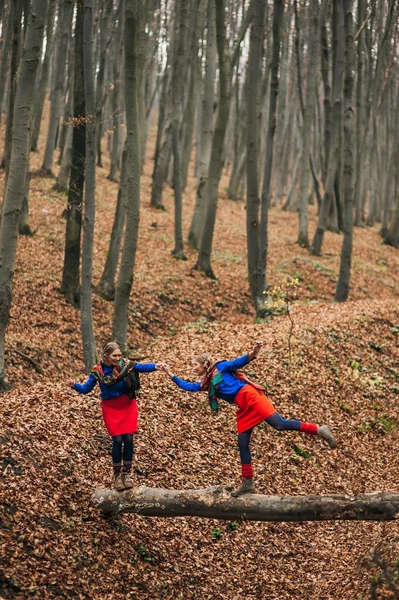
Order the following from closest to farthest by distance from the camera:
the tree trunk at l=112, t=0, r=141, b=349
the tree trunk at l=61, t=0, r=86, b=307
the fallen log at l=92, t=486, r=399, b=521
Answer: the fallen log at l=92, t=486, r=399, b=521 → the tree trunk at l=112, t=0, r=141, b=349 → the tree trunk at l=61, t=0, r=86, b=307

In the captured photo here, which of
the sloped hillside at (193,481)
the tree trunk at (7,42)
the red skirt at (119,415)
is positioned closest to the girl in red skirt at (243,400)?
the red skirt at (119,415)

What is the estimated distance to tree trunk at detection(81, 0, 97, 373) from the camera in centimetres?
1077

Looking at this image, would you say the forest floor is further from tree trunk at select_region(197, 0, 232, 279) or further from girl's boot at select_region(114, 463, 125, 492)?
tree trunk at select_region(197, 0, 232, 279)

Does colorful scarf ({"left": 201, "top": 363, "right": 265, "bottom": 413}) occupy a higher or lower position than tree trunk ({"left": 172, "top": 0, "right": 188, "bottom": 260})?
lower

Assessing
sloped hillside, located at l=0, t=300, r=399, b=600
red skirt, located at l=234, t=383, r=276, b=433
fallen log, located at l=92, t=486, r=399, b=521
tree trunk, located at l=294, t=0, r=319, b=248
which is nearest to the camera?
sloped hillside, located at l=0, t=300, r=399, b=600

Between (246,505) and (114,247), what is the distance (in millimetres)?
9840

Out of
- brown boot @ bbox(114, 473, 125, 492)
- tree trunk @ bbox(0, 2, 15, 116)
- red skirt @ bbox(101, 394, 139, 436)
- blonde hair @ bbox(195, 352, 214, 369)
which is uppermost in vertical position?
tree trunk @ bbox(0, 2, 15, 116)

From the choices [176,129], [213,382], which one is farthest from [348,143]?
[213,382]

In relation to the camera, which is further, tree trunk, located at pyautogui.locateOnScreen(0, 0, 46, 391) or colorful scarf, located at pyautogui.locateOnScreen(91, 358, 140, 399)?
tree trunk, located at pyautogui.locateOnScreen(0, 0, 46, 391)

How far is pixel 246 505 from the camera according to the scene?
6930 millimetres

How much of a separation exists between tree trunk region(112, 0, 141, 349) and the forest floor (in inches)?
58.0

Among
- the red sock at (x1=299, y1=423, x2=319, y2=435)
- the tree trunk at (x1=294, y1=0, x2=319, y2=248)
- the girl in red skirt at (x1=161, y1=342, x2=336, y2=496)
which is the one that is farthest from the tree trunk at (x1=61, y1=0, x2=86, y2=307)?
the tree trunk at (x1=294, y1=0, x2=319, y2=248)

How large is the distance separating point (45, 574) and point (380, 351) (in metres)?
9.62

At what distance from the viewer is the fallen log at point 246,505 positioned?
673 cm
